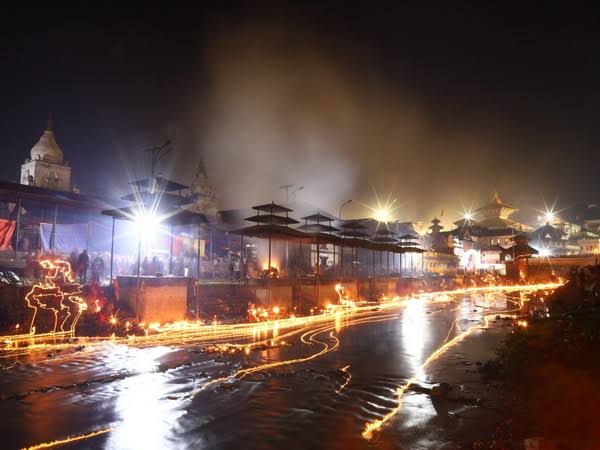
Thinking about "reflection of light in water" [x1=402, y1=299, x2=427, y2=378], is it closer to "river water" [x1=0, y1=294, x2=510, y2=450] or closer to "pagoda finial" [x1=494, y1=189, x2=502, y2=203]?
"river water" [x1=0, y1=294, x2=510, y2=450]

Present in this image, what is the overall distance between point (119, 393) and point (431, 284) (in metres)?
40.4

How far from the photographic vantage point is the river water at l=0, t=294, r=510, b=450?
6633mm

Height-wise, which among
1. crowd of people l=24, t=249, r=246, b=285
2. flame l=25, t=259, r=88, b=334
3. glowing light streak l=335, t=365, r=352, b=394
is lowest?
glowing light streak l=335, t=365, r=352, b=394

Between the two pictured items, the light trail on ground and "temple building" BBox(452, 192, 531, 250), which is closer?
the light trail on ground

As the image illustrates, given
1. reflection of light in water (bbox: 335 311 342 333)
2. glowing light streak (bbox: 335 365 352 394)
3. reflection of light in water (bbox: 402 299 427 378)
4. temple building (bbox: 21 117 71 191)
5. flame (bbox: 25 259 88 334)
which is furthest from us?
temple building (bbox: 21 117 71 191)

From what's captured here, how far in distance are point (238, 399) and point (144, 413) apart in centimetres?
174

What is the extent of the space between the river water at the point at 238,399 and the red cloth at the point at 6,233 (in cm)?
1333

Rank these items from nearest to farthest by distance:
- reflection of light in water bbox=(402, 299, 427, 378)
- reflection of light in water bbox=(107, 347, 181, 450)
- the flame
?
1. reflection of light in water bbox=(107, 347, 181, 450)
2. reflection of light in water bbox=(402, 299, 427, 378)
3. the flame

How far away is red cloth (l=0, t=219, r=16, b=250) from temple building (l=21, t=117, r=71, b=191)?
142 ft

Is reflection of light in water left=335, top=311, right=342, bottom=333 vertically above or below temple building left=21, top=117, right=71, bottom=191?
below

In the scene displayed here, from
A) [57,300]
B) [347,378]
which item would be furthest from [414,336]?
[57,300]

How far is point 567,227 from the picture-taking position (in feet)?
284

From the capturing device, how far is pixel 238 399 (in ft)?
27.9

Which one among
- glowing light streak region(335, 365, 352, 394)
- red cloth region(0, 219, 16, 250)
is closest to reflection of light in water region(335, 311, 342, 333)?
glowing light streak region(335, 365, 352, 394)
